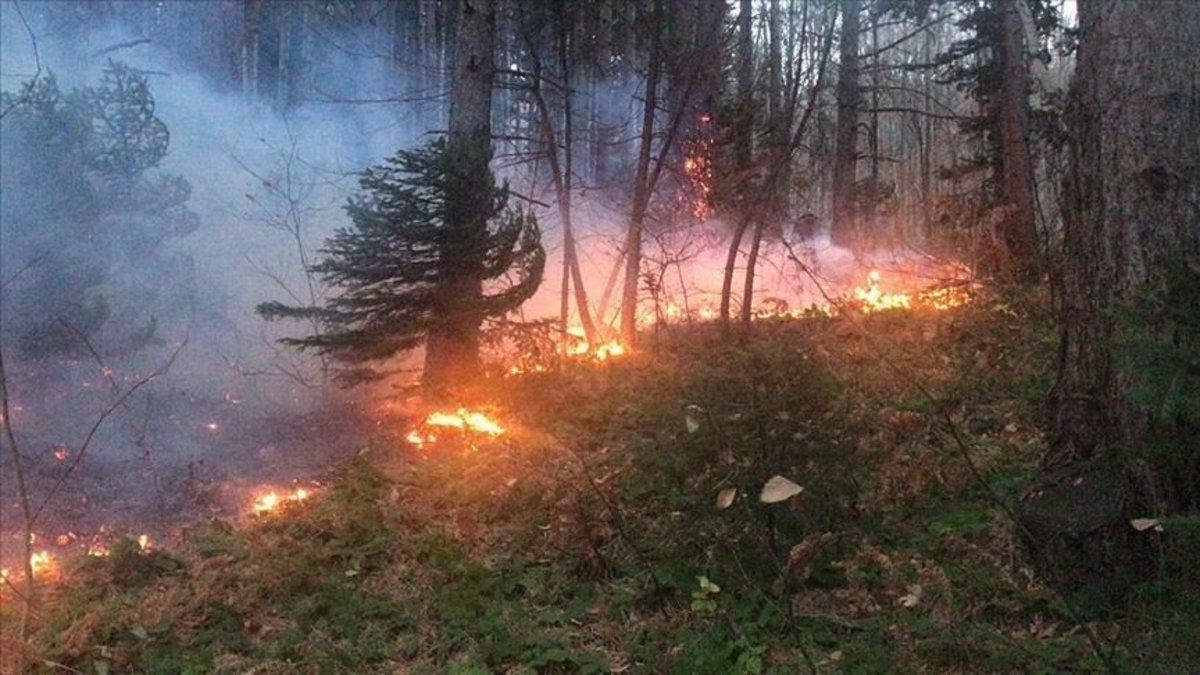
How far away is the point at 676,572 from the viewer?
14.1ft

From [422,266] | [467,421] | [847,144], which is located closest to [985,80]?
[847,144]

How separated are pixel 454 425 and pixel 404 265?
5.08 ft

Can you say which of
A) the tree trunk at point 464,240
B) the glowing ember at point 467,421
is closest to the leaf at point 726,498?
the glowing ember at point 467,421

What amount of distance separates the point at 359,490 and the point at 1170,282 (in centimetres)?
490

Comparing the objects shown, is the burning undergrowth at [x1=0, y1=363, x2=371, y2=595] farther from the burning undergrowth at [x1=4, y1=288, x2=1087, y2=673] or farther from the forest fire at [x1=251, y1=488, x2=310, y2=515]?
the burning undergrowth at [x1=4, y1=288, x2=1087, y2=673]

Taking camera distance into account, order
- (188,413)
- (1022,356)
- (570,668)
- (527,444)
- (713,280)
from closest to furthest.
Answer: (570,668) < (527,444) < (1022,356) < (188,413) < (713,280)

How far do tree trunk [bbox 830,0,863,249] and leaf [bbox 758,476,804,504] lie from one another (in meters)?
12.4

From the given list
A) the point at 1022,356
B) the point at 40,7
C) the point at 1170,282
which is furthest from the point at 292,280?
the point at 1170,282

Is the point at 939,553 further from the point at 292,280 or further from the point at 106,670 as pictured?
the point at 292,280

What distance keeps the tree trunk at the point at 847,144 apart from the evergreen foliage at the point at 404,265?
365 inches

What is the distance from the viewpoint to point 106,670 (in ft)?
13.3

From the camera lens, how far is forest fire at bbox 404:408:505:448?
745cm

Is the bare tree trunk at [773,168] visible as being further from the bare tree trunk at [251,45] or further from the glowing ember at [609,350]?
the bare tree trunk at [251,45]

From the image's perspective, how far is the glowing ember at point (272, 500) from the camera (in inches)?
260
